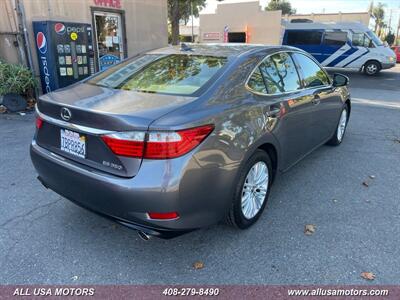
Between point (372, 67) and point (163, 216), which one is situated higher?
point (163, 216)

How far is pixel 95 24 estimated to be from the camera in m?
9.07

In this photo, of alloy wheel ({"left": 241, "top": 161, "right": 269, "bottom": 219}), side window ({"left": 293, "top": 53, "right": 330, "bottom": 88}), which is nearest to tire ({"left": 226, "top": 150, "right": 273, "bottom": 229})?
alloy wheel ({"left": 241, "top": 161, "right": 269, "bottom": 219})

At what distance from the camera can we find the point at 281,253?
2.66 meters

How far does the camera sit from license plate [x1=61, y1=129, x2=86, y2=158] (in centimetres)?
234

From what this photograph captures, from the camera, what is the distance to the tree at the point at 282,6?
50.4m

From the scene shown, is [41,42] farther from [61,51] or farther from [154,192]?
[154,192]

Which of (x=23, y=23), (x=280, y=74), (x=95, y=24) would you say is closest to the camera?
(x=280, y=74)

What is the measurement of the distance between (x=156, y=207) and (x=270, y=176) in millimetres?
1425

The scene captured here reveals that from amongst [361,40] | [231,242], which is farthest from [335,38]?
[231,242]

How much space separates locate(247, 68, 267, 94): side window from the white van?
1524 cm

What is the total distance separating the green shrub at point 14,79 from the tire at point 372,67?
49.0 feet

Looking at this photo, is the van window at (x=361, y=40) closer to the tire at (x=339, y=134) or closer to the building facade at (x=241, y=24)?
the building facade at (x=241, y=24)

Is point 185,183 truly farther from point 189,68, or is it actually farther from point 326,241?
point 326,241

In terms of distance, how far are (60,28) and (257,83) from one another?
6.13 m
